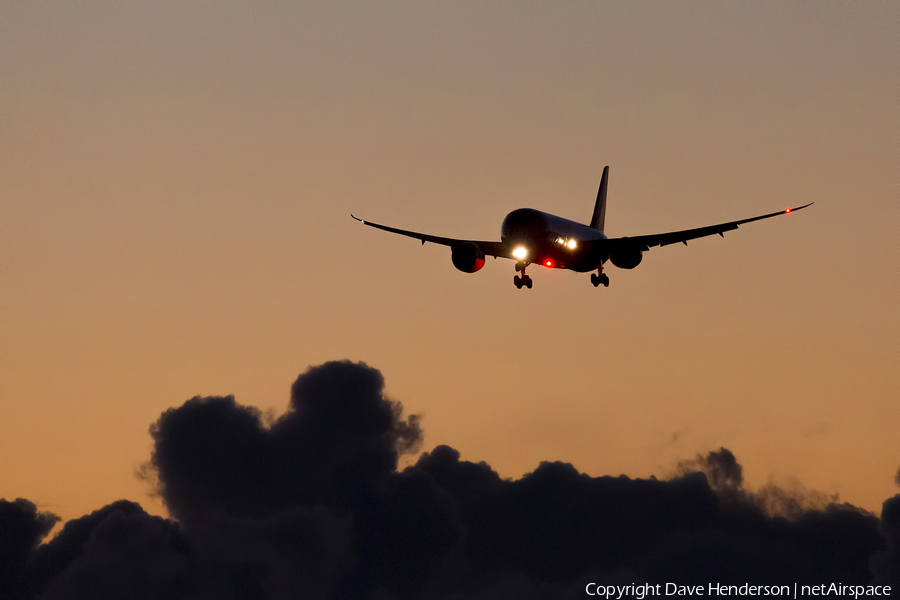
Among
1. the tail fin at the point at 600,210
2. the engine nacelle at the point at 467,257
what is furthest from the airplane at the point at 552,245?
the tail fin at the point at 600,210

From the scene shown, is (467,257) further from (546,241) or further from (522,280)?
(546,241)

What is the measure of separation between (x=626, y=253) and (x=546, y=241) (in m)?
7.19

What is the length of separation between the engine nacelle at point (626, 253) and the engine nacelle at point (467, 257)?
432 inches

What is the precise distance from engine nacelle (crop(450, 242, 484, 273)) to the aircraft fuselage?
11.7 ft

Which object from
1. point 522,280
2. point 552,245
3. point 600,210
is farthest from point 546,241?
point 600,210

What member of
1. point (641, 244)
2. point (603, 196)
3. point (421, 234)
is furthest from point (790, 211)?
point (603, 196)

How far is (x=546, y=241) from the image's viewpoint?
8650 cm

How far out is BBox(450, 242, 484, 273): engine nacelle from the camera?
297 ft

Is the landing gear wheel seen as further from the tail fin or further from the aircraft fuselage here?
the tail fin

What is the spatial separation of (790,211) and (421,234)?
31.9 metres

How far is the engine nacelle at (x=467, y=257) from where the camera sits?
297 feet

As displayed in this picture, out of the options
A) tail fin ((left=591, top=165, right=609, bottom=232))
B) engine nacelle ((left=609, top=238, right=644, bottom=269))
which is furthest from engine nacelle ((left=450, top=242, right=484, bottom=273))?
tail fin ((left=591, top=165, right=609, bottom=232))

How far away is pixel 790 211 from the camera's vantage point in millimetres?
76812

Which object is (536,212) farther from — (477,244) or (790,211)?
(790,211)
